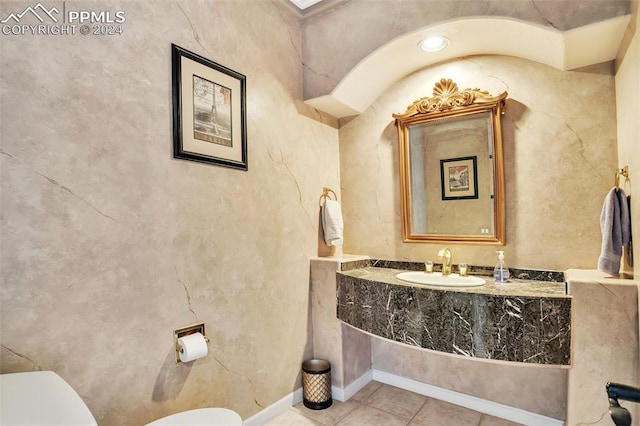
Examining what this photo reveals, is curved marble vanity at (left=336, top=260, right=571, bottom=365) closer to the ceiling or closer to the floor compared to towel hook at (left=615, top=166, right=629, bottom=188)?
closer to the floor

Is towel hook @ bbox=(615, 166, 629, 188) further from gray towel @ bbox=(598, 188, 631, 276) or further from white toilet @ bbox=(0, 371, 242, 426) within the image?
white toilet @ bbox=(0, 371, 242, 426)

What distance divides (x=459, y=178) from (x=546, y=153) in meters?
0.51

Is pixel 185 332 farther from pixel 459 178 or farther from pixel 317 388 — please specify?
pixel 459 178

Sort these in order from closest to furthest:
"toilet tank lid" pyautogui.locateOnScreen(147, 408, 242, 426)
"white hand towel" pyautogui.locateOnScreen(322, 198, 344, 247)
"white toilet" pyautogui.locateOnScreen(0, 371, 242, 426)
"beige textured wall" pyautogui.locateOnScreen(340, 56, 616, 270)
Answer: "white toilet" pyautogui.locateOnScreen(0, 371, 242, 426)
"toilet tank lid" pyautogui.locateOnScreen(147, 408, 242, 426)
"beige textured wall" pyautogui.locateOnScreen(340, 56, 616, 270)
"white hand towel" pyautogui.locateOnScreen(322, 198, 344, 247)

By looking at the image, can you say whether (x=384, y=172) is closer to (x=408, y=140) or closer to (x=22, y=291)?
(x=408, y=140)

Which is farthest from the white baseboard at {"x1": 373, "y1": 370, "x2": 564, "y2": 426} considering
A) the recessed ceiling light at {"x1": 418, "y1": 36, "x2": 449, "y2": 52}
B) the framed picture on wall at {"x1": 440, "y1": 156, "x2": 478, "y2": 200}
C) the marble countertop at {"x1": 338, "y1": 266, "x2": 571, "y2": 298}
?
the recessed ceiling light at {"x1": 418, "y1": 36, "x2": 449, "y2": 52}

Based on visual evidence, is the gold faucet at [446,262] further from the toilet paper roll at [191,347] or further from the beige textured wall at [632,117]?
the toilet paper roll at [191,347]

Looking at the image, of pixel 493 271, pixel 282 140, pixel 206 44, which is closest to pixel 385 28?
pixel 282 140

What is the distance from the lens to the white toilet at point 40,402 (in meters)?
0.80

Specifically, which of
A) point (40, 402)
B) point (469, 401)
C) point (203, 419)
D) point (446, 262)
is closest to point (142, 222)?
point (40, 402)

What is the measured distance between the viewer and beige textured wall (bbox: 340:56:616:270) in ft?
6.18

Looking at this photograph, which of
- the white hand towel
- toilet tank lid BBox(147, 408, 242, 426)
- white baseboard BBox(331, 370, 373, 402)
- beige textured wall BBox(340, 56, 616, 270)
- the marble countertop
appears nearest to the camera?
toilet tank lid BBox(147, 408, 242, 426)

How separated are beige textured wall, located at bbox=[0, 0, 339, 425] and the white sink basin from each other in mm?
795

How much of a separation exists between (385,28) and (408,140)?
76cm
